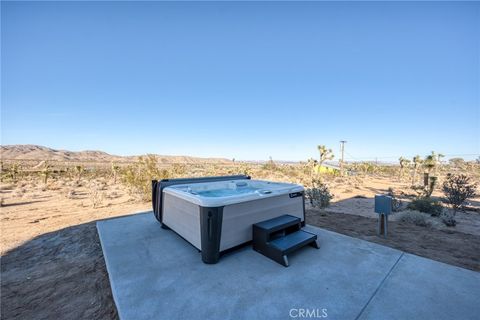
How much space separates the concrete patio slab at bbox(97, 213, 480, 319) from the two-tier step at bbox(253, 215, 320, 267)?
0.46ft

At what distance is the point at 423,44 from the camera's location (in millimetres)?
8141

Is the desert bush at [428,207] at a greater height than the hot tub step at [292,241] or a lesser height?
lesser

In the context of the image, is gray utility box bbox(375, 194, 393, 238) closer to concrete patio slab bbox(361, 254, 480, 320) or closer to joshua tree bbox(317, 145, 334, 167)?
concrete patio slab bbox(361, 254, 480, 320)

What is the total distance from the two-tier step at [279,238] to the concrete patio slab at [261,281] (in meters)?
0.14

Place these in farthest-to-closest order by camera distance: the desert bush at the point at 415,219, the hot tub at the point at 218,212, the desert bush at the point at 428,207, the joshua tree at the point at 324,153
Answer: the joshua tree at the point at 324,153 < the desert bush at the point at 428,207 < the desert bush at the point at 415,219 < the hot tub at the point at 218,212

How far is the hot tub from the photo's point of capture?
2.94 meters

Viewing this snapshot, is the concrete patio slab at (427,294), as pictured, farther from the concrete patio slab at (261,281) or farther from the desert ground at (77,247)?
the desert ground at (77,247)

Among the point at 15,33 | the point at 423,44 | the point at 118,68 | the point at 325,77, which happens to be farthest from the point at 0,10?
the point at 325,77

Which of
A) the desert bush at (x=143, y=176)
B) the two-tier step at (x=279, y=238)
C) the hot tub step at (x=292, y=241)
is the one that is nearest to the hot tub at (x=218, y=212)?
the two-tier step at (x=279, y=238)

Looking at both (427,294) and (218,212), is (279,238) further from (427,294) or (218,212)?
(427,294)

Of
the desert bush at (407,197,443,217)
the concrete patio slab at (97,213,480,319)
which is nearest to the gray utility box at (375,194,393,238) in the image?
the concrete patio slab at (97,213,480,319)

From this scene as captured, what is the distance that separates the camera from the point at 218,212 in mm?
2924

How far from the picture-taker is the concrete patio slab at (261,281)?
6.67 feet

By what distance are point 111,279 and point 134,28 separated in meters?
9.31
